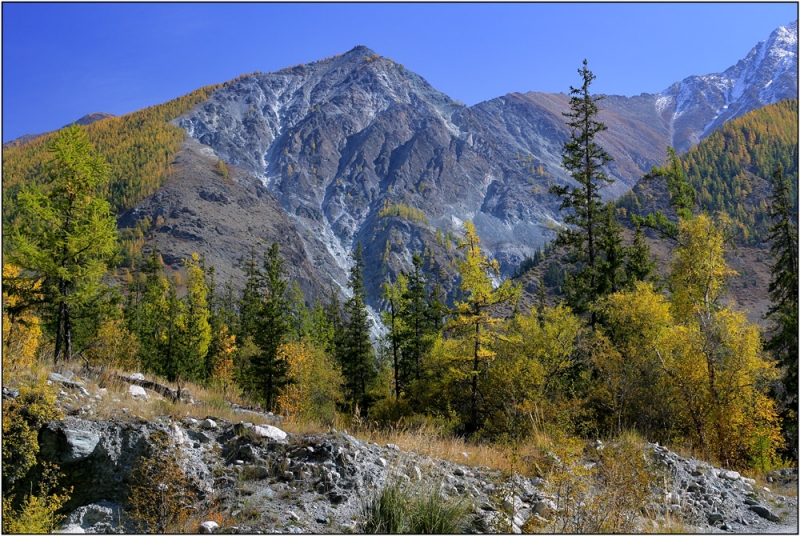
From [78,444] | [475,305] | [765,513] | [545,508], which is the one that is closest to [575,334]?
[475,305]

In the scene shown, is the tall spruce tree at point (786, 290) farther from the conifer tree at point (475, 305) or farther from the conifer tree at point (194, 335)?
the conifer tree at point (194, 335)

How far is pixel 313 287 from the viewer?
654 feet

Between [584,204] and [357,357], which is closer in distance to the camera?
[584,204]

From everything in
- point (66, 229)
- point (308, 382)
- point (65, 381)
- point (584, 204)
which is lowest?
point (308, 382)

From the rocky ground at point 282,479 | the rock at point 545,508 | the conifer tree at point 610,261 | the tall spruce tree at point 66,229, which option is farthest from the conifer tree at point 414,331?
the rock at point 545,508

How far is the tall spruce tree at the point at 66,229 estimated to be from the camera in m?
→ 15.5

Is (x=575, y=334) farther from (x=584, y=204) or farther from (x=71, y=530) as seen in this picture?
(x=71, y=530)

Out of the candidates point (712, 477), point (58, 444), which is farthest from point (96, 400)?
point (712, 477)

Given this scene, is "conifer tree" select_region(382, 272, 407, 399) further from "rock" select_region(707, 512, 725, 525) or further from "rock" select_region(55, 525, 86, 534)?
"rock" select_region(55, 525, 86, 534)

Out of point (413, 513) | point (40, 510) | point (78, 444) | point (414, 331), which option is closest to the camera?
point (413, 513)

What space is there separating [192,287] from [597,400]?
101ft

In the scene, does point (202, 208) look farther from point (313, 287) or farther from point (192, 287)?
point (192, 287)

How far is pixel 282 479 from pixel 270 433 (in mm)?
1123

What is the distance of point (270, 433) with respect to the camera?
8.31 metres
